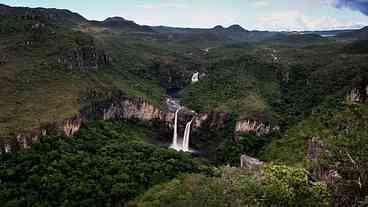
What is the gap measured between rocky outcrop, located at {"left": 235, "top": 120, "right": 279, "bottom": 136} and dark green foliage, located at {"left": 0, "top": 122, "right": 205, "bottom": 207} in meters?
23.7

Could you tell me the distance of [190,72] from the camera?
168 metres

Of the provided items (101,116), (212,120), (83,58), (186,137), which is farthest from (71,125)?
(212,120)

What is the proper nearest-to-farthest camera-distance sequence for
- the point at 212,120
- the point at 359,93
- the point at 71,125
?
the point at 71,125, the point at 359,93, the point at 212,120

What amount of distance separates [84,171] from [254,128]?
4248 centimetres

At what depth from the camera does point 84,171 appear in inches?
2771

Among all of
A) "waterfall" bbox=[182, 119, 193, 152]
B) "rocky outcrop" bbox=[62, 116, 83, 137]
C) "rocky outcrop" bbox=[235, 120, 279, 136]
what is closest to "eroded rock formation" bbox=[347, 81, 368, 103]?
"rocky outcrop" bbox=[235, 120, 279, 136]

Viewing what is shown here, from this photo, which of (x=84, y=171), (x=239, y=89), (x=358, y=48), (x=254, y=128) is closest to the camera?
(x=84, y=171)

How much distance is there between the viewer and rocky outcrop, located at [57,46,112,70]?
4272 inches

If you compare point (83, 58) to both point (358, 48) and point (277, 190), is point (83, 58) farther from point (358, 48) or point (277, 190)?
point (277, 190)

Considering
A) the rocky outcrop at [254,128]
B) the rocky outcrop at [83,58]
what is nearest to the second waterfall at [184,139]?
the rocky outcrop at [254,128]

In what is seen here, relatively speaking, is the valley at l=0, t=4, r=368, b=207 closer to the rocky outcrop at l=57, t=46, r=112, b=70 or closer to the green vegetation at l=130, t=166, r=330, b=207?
the green vegetation at l=130, t=166, r=330, b=207

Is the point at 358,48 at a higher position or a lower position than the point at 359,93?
higher

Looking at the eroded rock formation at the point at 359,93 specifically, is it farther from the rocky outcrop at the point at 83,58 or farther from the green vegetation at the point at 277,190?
the green vegetation at the point at 277,190

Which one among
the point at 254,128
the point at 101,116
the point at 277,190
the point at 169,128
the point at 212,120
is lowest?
the point at 169,128
